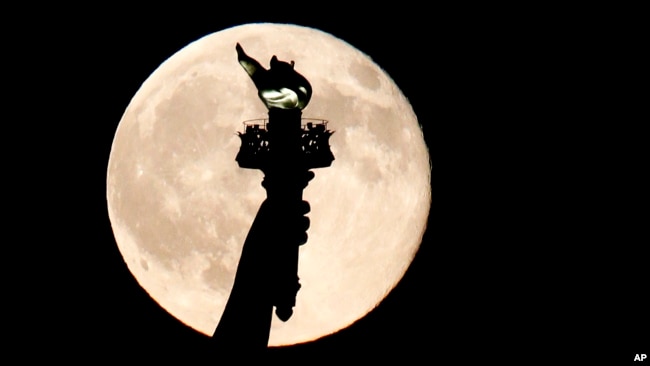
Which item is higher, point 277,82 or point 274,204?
point 277,82

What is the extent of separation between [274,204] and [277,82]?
1.35 meters

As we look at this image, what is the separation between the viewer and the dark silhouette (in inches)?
285

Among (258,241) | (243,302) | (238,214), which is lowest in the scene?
(243,302)

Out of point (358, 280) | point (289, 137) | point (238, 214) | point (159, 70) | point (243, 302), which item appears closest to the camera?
point (289, 137)

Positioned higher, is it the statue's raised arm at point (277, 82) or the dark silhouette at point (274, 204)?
the statue's raised arm at point (277, 82)

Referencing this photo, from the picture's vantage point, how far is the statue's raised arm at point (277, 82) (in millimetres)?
7148

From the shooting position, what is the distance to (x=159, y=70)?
10.3 metres

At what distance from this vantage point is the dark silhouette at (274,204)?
724cm

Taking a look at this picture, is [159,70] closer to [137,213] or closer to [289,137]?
[137,213]

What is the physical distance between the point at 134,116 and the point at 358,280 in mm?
3773

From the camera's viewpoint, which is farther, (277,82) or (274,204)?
(274,204)

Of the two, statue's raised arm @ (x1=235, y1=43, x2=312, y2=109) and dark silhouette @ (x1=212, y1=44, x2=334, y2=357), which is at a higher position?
statue's raised arm @ (x1=235, y1=43, x2=312, y2=109)

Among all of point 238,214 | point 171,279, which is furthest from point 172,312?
point 238,214

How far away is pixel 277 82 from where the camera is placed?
23.4 feet
